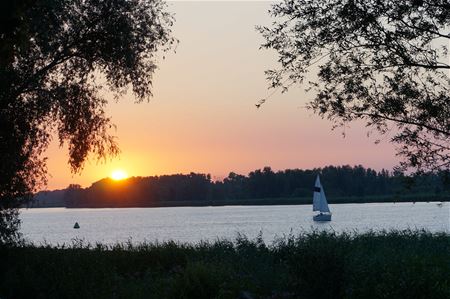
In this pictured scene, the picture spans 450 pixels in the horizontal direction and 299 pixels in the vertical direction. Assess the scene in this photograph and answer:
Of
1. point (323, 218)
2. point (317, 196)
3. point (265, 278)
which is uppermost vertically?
point (317, 196)

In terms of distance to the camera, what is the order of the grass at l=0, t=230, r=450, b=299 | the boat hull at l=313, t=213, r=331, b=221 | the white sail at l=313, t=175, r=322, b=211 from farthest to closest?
1. the boat hull at l=313, t=213, r=331, b=221
2. the white sail at l=313, t=175, r=322, b=211
3. the grass at l=0, t=230, r=450, b=299

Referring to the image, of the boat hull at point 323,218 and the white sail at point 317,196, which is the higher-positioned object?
the white sail at point 317,196

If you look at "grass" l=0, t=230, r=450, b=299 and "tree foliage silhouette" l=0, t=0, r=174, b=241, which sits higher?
"tree foliage silhouette" l=0, t=0, r=174, b=241

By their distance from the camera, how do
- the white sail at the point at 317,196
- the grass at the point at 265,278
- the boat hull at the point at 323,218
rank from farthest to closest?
the boat hull at the point at 323,218 → the white sail at the point at 317,196 → the grass at the point at 265,278

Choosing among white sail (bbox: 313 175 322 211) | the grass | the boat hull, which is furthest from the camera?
the boat hull

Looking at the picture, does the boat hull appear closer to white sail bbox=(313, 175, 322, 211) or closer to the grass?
white sail bbox=(313, 175, 322, 211)

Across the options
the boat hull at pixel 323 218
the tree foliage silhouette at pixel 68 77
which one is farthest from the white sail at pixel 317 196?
the tree foliage silhouette at pixel 68 77

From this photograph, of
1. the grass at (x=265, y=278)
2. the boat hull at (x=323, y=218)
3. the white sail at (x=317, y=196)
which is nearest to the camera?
the grass at (x=265, y=278)

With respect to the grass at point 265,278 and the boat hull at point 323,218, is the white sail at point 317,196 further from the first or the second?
the grass at point 265,278

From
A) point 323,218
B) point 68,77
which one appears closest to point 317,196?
point 323,218

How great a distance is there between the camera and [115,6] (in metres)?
22.7

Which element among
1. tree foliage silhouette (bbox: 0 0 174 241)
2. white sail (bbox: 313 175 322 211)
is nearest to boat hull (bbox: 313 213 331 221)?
white sail (bbox: 313 175 322 211)

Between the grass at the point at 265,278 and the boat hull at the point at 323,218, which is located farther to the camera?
the boat hull at the point at 323,218

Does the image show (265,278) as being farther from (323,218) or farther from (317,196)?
(323,218)
